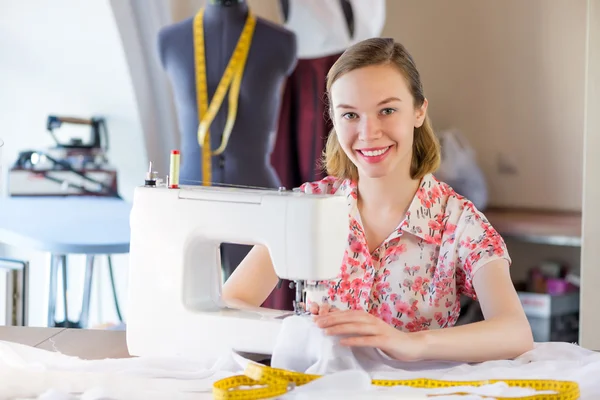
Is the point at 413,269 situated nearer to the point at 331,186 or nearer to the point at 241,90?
the point at 331,186

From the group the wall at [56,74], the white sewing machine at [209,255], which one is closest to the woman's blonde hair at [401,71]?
the white sewing machine at [209,255]

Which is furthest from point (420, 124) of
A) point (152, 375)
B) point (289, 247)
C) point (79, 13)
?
point (79, 13)

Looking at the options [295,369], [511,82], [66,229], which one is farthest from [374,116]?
[511,82]

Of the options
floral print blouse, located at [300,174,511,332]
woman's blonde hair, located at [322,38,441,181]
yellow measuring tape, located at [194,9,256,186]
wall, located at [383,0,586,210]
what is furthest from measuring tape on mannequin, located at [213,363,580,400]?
wall, located at [383,0,586,210]

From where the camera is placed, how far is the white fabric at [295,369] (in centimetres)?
127

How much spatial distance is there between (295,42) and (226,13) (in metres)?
0.29

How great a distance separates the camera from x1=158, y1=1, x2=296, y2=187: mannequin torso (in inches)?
123

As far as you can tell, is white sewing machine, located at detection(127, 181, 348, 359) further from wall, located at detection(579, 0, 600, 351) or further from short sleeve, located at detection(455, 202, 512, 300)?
wall, located at detection(579, 0, 600, 351)

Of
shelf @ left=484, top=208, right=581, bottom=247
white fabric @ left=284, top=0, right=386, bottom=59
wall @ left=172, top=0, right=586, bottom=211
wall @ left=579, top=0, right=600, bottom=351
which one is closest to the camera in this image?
wall @ left=579, top=0, right=600, bottom=351

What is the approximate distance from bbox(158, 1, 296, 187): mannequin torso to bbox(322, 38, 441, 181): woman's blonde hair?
122 cm

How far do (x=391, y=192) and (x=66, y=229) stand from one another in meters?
1.75

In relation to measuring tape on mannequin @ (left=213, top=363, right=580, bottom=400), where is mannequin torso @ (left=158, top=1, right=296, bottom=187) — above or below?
above

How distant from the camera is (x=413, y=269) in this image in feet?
5.91

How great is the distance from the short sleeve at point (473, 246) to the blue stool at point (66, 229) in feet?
5.67
